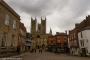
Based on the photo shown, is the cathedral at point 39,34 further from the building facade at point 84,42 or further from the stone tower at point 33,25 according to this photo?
the building facade at point 84,42

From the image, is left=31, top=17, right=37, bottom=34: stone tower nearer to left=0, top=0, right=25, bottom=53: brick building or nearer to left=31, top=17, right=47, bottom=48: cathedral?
left=31, top=17, right=47, bottom=48: cathedral

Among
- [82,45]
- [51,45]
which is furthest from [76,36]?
[51,45]

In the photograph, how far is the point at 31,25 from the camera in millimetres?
170625

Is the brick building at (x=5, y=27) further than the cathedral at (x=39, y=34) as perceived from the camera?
No

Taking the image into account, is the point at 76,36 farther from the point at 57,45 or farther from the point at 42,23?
the point at 42,23

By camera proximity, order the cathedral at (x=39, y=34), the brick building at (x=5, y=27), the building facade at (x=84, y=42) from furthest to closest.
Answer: the cathedral at (x=39, y=34) < the building facade at (x=84, y=42) < the brick building at (x=5, y=27)

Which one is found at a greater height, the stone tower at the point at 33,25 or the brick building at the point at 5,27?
the stone tower at the point at 33,25

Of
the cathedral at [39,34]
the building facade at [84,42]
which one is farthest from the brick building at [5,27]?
the cathedral at [39,34]

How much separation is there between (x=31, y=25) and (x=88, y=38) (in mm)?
112338

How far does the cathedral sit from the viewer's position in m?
162

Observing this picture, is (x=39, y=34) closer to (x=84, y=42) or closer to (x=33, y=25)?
(x=33, y=25)

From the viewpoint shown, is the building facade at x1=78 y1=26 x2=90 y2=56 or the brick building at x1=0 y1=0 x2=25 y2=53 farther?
the building facade at x1=78 y1=26 x2=90 y2=56

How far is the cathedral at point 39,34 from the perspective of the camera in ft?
531

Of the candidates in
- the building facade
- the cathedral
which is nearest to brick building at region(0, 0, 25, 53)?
the building facade
